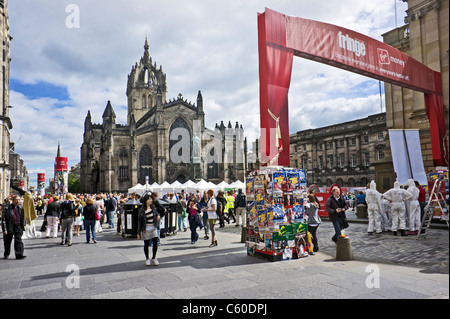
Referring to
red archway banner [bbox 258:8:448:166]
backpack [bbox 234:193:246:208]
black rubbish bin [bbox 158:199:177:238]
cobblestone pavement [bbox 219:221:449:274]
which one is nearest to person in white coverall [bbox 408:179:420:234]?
cobblestone pavement [bbox 219:221:449:274]

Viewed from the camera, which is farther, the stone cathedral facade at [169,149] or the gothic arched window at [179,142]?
the gothic arched window at [179,142]

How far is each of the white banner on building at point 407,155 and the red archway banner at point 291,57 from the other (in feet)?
7.19

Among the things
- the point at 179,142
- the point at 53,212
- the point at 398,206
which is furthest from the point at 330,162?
the point at 53,212

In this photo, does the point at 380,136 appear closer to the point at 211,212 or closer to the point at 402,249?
the point at 402,249

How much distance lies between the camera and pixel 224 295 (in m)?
5.20

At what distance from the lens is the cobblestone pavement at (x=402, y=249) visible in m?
6.89

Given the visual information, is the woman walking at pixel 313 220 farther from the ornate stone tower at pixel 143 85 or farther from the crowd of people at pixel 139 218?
the ornate stone tower at pixel 143 85

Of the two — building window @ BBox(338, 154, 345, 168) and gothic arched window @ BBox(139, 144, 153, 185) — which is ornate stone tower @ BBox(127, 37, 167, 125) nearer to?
gothic arched window @ BBox(139, 144, 153, 185)

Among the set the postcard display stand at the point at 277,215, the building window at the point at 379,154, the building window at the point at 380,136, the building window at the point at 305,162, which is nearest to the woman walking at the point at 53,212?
the postcard display stand at the point at 277,215

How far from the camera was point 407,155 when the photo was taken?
47.7 feet

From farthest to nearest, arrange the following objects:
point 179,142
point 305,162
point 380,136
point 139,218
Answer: point 305,162
point 179,142
point 380,136
point 139,218

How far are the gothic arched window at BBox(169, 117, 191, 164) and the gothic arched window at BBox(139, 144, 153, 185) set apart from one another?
335cm

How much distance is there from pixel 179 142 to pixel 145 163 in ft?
20.4

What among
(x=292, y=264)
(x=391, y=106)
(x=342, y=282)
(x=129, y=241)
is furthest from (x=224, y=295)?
(x=391, y=106)
